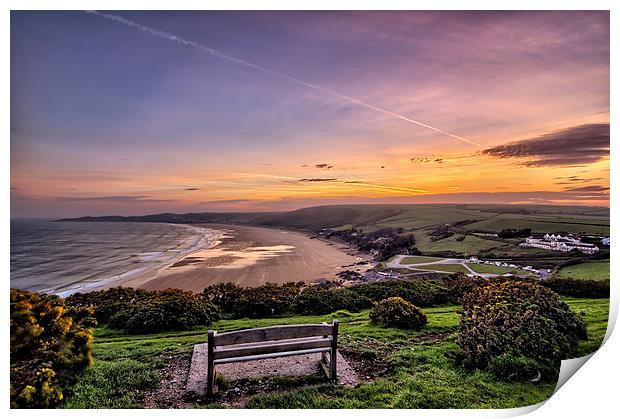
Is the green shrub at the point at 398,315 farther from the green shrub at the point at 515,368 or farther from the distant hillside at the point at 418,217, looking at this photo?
the distant hillside at the point at 418,217

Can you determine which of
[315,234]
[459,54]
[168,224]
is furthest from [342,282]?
[459,54]

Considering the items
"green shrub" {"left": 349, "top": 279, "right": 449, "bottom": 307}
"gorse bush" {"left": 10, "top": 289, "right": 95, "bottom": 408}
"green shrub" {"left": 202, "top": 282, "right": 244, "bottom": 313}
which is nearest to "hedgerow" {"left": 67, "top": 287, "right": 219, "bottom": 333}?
"green shrub" {"left": 202, "top": 282, "right": 244, "bottom": 313}

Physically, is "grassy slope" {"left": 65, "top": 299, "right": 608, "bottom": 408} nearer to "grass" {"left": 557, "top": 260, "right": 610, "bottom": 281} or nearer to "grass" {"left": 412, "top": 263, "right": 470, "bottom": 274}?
"grass" {"left": 557, "top": 260, "right": 610, "bottom": 281}

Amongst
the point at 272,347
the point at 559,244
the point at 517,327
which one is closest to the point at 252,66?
the point at 272,347

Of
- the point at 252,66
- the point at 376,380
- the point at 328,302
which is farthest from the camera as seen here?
the point at 328,302

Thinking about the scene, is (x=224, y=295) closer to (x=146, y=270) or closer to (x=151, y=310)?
(x=151, y=310)

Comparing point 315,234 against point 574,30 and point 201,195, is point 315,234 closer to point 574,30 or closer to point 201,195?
point 201,195
